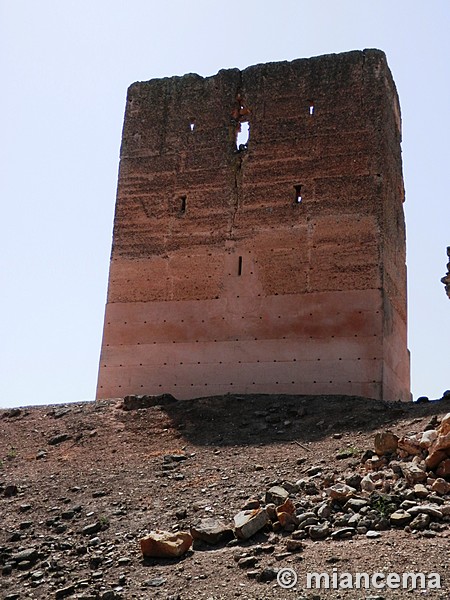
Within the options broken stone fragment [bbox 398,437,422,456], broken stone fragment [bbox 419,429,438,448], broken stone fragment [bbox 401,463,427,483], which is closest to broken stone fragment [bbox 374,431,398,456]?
broken stone fragment [bbox 398,437,422,456]

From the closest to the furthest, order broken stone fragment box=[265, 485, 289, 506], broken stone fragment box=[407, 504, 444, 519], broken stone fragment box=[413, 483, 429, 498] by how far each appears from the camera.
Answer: broken stone fragment box=[407, 504, 444, 519] < broken stone fragment box=[413, 483, 429, 498] < broken stone fragment box=[265, 485, 289, 506]

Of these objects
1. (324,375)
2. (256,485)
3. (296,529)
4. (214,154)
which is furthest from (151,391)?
(296,529)

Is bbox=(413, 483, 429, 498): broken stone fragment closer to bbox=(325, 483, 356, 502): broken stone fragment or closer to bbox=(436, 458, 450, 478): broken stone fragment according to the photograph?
bbox=(436, 458, 450, 478): broken stone fragment

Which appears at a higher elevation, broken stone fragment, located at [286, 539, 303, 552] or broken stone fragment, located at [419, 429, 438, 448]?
broken stone fragment, located at [419, 429, 438, 448]

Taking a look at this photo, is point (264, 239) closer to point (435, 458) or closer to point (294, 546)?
point (435, 458)

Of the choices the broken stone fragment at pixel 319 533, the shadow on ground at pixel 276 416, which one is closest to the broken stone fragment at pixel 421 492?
the broken stone fragment at pixel 319 533

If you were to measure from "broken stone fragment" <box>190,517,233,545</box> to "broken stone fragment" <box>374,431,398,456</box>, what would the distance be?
7.43ft

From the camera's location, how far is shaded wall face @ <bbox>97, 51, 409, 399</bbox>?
48.0 ft

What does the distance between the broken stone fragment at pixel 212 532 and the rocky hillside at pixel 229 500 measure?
0.5 inches

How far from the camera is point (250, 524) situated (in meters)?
8.04

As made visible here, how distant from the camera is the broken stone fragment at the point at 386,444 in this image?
374 inches

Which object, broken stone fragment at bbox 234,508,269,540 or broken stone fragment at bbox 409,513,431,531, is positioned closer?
broken stone fragment at bbox 409,513,431,531

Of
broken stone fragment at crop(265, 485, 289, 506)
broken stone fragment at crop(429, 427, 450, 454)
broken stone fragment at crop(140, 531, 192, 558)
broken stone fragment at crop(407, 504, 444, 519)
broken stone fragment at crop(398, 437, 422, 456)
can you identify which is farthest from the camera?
broken stone fragment at crop(398, 437, 422, 456)

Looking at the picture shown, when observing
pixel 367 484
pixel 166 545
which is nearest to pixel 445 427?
pixel 367 484
